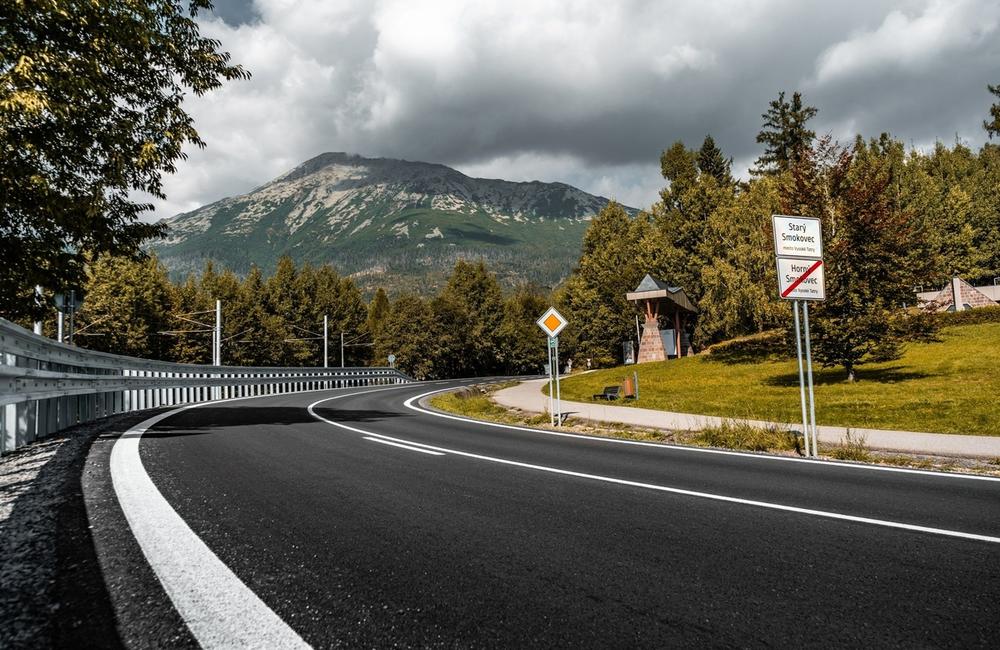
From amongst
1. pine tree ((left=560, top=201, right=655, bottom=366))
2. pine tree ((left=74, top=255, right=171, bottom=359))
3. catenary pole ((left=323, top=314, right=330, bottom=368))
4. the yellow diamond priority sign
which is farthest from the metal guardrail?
pine tree ((left=560, top=201, right=655, bottom=366))

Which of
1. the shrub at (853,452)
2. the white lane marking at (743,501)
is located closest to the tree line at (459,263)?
the white lane marking at (743,501)

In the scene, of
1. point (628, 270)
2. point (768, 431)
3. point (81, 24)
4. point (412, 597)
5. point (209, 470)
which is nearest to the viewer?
point (412, 597)

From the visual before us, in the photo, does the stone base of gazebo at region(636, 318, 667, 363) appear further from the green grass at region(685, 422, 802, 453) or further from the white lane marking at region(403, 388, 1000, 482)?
the green grass at region(685, 422, 802, 453)

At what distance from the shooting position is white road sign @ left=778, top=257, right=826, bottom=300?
9.23 metres

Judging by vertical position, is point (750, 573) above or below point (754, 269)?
below

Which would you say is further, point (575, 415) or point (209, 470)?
point (575, 415)

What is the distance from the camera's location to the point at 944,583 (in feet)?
9.75

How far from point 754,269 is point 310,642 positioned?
3427 cm

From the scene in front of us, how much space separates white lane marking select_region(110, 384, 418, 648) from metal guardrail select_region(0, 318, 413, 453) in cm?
374

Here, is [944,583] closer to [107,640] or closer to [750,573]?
[750,573]

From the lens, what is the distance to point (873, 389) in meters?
17.5

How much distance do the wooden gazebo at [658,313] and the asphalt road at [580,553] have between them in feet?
106

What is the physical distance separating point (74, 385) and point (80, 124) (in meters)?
4.42

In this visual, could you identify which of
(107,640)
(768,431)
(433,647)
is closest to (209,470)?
(107,640)
